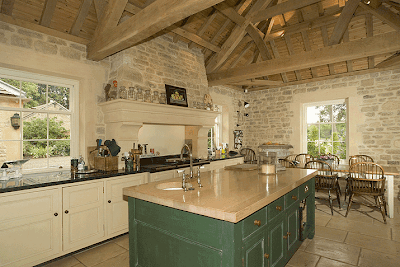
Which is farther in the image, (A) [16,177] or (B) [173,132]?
(B) [173,132]

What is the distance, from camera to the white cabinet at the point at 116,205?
318 cm

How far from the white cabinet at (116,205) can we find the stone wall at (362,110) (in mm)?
5468

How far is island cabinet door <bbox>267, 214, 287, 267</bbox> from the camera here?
202 cm

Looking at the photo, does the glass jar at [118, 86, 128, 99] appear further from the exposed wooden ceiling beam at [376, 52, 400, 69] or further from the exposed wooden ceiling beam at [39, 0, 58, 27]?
the exposed wooden ceiling beam at [376, 52, 400, 69]

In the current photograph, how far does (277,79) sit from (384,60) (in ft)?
8.96

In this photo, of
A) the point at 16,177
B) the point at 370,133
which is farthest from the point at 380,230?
the point at 16,177

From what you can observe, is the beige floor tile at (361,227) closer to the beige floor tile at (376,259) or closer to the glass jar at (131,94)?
the beige floor tile at (376,259)

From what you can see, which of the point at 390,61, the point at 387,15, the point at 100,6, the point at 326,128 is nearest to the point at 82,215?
the point at 100,6

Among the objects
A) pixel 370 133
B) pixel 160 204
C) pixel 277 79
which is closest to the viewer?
pixel 160 204

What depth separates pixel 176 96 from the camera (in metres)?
4.62

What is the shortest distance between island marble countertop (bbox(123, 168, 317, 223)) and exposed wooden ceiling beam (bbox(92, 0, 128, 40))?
2.42m

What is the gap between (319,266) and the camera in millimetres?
2611

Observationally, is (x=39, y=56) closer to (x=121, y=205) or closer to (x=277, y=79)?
(x=121, y=205)

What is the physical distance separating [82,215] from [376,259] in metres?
3.69
